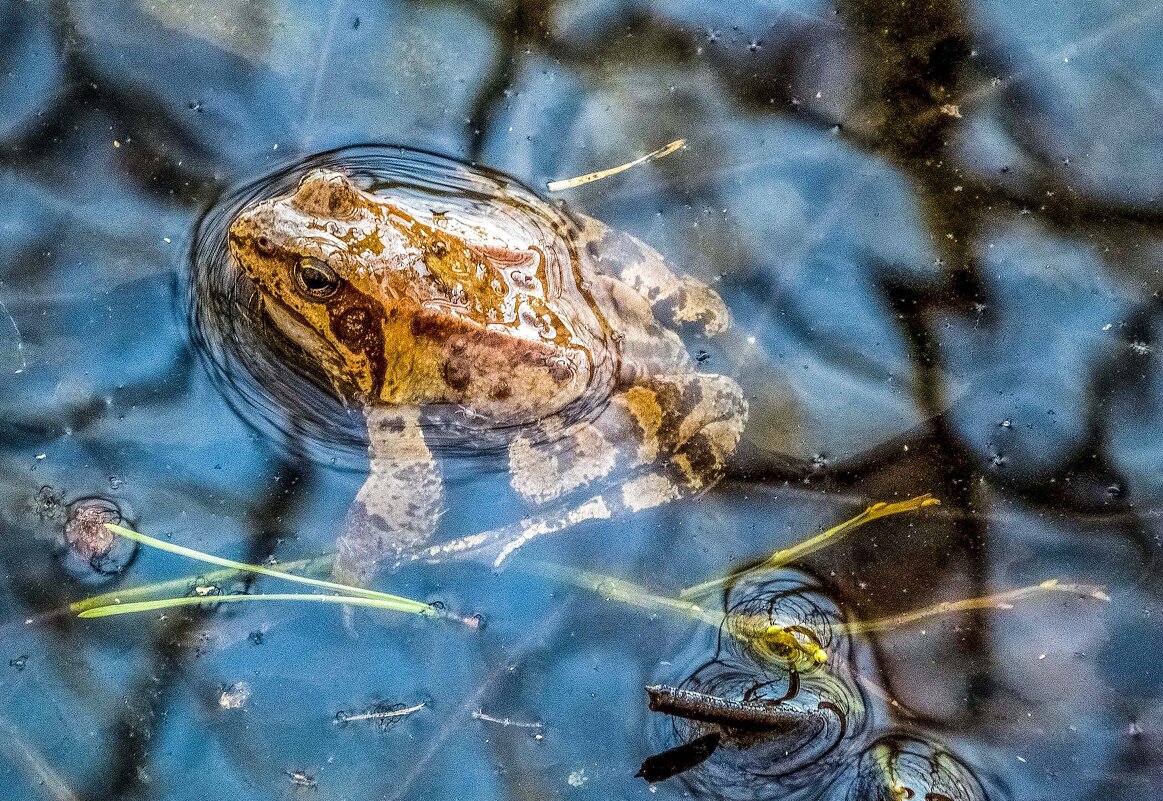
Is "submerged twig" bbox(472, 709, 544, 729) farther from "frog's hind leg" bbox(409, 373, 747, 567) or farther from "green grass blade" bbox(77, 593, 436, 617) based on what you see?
"frog's hind leg" bbox(409, 373, 747, 567)

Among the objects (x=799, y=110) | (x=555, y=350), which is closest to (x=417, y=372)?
(x=555, y=350)

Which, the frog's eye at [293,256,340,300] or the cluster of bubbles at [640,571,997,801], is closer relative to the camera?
the frog's eye at [293,256,340,300]

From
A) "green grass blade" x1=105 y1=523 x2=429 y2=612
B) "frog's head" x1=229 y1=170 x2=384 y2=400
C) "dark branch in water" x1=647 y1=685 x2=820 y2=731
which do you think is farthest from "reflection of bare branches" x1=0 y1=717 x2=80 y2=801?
"dark branch in water" x1=647 y1=685 x2=820 y2=731

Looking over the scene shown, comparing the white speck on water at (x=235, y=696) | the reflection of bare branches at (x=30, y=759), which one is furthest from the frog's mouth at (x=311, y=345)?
the reflection of bare branches at (x=30, y=759)

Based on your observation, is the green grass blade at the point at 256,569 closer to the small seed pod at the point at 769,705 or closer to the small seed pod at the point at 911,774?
the small seed pod at the point at 769,705

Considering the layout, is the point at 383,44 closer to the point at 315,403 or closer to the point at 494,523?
the point at 315,403

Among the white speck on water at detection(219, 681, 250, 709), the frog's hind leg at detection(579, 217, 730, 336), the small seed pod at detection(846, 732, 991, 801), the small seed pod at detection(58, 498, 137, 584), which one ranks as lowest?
the white speck on water at detection(219, 681, 250, 709)

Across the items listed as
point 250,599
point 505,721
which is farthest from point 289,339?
point 505,721
